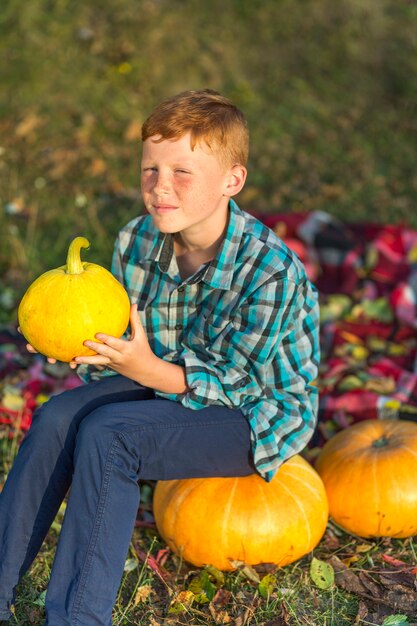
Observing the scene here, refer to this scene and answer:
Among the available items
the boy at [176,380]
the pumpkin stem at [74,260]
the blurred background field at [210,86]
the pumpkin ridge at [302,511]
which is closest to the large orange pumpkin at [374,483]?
the pumpkin ridge at [302,511]

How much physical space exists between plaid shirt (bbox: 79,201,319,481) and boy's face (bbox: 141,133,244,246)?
0.19 meters

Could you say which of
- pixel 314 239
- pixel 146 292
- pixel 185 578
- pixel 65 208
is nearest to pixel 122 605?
pixel 185 578

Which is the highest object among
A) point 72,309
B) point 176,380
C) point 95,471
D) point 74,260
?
point 74,260

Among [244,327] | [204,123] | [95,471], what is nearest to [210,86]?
[204,123]

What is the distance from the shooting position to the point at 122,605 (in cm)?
309

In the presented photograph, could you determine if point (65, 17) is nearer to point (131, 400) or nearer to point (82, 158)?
point (82, 158)

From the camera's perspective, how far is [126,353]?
2.80 metres

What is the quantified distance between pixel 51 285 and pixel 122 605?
1254mm

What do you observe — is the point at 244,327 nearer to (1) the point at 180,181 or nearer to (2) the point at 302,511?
(1) the point at 180,181

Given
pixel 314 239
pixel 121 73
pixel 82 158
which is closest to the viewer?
pixel 314 239

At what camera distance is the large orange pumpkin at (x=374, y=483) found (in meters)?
3.39

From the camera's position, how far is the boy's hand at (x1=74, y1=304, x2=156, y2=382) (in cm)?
274

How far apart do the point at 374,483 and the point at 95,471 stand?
1286 mm

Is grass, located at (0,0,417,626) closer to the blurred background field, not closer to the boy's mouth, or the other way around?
the blurred background field
